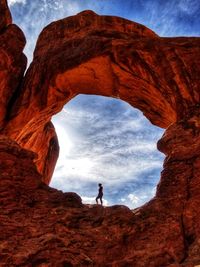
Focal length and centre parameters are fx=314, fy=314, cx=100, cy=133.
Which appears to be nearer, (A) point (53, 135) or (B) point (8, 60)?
(B) point (8, 60)

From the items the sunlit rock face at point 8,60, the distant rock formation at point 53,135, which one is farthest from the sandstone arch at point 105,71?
the sunlit rock face at point 8,60

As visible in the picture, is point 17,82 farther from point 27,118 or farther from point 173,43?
point 173,43

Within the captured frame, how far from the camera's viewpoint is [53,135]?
3594 cm

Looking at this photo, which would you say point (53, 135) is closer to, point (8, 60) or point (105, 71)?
point (8, 60)

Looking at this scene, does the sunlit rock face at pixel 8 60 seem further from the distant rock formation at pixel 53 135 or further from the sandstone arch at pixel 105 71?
the sandstone arch at pixel 105 71

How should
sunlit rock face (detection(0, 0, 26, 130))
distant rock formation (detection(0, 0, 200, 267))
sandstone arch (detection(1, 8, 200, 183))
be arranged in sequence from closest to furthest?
distant rock formation (detection(0, 0, 200, 267))
sandstone arch (detection(1, 8, 200, 183))
sunlit rock face (detection(0, 0, 26, 130))

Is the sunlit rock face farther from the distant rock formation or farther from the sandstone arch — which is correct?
the sandstone arch

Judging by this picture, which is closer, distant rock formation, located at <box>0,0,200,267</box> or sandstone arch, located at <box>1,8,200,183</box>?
distant rock formation, located at <box>0,0,200,267</box>

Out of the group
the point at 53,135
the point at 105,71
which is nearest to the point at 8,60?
the point at 105,71

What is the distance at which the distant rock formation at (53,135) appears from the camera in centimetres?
1104

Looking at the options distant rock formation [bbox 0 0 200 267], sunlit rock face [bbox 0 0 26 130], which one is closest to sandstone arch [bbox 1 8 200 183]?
distant rock formation [bbox 0 0 200 267]

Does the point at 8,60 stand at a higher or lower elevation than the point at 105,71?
higher

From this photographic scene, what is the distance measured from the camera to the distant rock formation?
36.2 ft

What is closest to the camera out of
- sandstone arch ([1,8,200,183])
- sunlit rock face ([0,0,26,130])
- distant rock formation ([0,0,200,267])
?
distant rock formation ([0,0,200,267])
